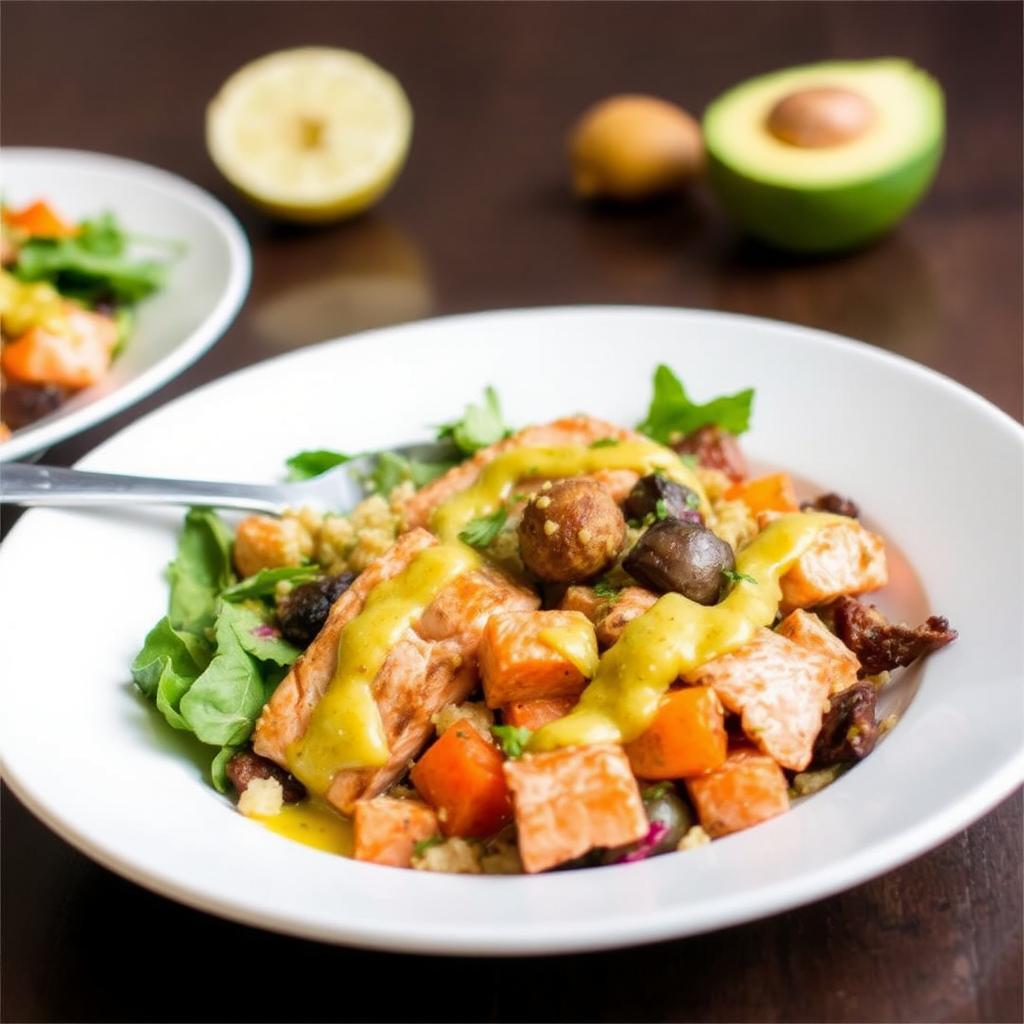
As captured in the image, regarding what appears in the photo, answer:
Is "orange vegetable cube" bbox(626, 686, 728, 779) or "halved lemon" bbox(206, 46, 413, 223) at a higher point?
"halved lemon" bbox(206, 46, 413, 223)

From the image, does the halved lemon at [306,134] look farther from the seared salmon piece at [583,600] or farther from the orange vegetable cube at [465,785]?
the orange vegetable cube at [465,785]

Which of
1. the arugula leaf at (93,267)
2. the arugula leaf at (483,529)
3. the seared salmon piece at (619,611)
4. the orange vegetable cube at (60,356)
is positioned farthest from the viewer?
the arugula leaf at (93,267)

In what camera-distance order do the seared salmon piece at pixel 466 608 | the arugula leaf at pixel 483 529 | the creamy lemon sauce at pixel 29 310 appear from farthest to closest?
the creamy lemon sauce at pixel 29 310
the arugula leaf at pixel 483 529
the seared salmon piece at pixel 466 608

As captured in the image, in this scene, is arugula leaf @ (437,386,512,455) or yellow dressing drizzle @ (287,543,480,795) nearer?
yellow dressing drizzle @ (287,543,480,795)

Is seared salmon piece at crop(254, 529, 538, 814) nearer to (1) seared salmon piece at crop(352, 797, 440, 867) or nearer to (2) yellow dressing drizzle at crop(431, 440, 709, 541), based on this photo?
(1) seared salmon piece at crop(352, 797, 440, 867)

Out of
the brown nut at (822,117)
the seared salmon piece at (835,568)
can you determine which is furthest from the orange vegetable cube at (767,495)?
the brown nut at (822,117)

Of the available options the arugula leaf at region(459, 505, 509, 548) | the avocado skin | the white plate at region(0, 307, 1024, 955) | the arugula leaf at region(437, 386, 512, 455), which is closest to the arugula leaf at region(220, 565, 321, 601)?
the white plate at region(0, 307, 1024, 955)
